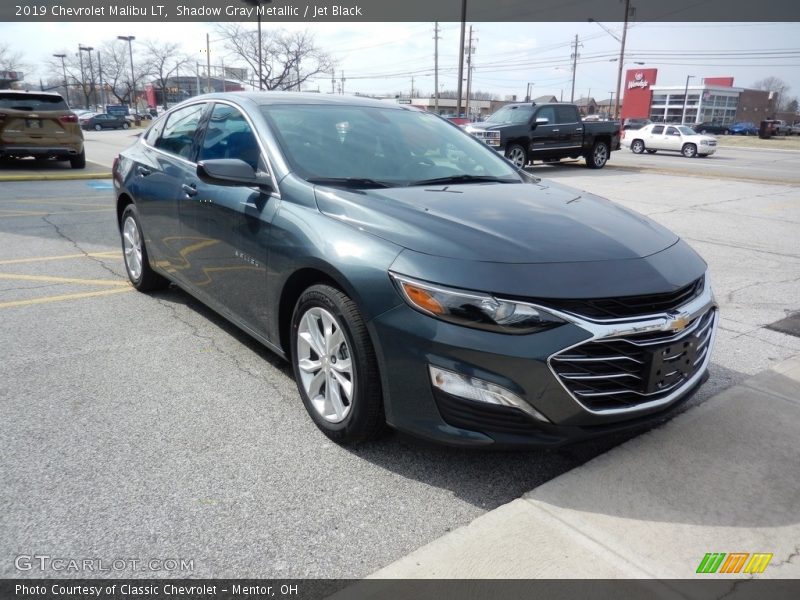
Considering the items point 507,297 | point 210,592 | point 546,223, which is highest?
point 546,223

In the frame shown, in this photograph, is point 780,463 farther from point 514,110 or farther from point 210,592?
point 514,110

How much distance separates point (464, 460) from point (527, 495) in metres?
0.42

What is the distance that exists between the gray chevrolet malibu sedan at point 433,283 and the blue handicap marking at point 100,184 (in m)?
9.71

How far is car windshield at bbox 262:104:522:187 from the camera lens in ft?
11.5

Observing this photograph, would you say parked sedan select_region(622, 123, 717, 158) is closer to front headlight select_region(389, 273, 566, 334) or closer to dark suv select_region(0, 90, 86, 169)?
dark suv select_region(0, 90, 86, 169)

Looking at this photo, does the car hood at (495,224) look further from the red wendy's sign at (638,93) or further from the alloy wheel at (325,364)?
the red wendy's sign at (638,93)

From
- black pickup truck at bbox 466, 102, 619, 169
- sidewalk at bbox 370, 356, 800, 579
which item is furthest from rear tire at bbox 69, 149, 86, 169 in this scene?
sidewalk at bbox 370, 356, 800, 579

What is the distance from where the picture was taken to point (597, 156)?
790 inches

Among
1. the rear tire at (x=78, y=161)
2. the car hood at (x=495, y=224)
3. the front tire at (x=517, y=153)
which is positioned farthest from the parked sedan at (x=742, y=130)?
the car hood at (x=495, y=224)

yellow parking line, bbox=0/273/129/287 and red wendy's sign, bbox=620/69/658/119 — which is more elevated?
red wendy's sign, bbox=620/69/658/119

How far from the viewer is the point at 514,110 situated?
18.3 m

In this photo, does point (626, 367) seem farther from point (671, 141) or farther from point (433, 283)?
point (671, 141)

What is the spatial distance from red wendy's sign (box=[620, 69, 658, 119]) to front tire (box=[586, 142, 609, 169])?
77.1 meters

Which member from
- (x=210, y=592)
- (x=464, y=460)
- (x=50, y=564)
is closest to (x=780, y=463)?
(x=464, y=460)
